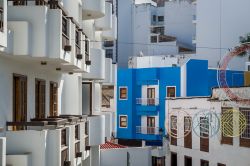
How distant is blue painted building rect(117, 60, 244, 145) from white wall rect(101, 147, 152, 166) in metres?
6.03

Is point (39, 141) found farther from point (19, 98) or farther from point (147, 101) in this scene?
point (147, 101)


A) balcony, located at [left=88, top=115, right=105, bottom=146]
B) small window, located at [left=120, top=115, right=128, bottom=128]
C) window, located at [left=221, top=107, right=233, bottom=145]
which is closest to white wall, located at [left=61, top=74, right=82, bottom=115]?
balcony, located at [left=88, top=115, right=105, bottom=146]

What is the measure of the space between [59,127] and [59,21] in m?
2.75

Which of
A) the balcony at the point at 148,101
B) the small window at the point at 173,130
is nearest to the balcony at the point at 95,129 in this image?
the small window at the point at 173,130

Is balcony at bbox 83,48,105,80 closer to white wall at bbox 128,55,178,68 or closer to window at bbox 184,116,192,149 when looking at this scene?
window at bbox 184,116,192,149

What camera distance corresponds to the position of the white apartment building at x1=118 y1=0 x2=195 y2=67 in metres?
60.7

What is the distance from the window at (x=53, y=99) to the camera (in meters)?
16.6

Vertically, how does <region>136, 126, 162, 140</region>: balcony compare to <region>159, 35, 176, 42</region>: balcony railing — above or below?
below

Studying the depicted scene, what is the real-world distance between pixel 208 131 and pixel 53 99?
53.3ft

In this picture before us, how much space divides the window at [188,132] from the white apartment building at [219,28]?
1459 cm

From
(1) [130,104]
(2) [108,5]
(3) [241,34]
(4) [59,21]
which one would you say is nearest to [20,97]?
(4) [59,21]

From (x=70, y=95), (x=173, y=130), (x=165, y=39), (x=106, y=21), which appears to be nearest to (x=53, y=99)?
(x=70, y=95)

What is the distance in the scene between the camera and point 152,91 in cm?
4541

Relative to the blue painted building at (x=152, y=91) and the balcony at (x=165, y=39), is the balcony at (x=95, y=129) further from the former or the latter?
the balcony at (x=165, y=39)
